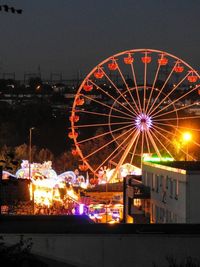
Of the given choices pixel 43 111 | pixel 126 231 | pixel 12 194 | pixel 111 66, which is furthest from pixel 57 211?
pixel 43 111

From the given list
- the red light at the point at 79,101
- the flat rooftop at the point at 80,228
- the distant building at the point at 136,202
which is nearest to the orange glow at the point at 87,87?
the red light at the point at 79,101

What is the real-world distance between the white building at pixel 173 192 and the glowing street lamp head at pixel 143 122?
4660 mm

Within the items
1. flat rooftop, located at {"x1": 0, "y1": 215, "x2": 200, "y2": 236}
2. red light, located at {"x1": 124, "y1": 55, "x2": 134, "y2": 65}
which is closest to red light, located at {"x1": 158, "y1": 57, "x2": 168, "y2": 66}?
red light, located at {"x1": 124, "y1": 55, "x2": 134, "y2": 65}

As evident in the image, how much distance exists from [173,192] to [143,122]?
11.8 meters

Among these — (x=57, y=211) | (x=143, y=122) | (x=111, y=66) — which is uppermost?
(x=111, y=66)

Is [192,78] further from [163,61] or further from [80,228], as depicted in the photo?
[80,228]

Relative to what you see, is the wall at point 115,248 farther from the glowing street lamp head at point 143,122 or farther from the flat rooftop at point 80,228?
the glowing street lamp head at point 143,122

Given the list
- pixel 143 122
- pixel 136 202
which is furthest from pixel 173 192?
pixel 143 122

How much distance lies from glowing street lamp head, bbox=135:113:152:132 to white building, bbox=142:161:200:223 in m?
4.66

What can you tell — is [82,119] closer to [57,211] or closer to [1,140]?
[1,140]

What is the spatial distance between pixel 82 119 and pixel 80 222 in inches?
2775

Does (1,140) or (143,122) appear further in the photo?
(1,140)

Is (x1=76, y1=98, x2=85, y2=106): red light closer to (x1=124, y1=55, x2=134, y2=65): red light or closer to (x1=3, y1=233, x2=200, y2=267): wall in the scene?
(x1=124, y1=55, x2=134, y2=65): red light

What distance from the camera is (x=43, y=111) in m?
91.8
